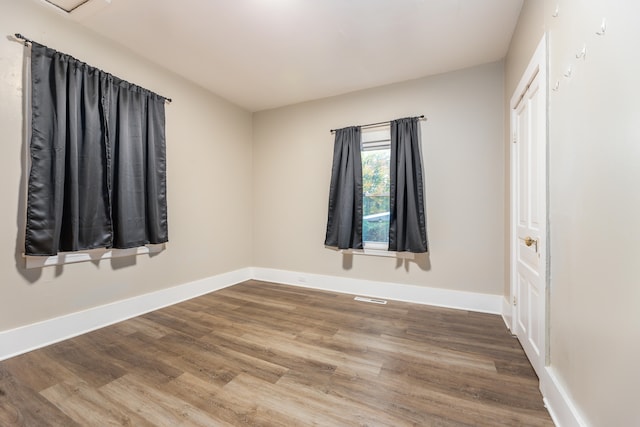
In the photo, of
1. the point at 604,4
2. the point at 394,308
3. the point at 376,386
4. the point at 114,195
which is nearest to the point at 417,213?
the point at 394,308

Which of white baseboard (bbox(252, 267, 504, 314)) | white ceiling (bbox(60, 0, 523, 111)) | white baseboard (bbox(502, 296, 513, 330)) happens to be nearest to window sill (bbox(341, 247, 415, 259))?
white baseboard (bbox(252, 267, 504, 314))

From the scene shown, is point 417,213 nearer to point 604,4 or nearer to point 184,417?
point 604,4

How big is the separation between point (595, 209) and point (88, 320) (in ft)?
11.8

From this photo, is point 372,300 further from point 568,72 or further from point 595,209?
point 568,72

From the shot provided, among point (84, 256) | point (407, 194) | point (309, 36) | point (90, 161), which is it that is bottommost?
point (84, 256)

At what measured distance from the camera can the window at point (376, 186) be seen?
11.3 ft

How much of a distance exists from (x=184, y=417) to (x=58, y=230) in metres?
1.81

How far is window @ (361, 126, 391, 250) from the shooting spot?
A: 344 cm

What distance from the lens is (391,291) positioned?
332cm

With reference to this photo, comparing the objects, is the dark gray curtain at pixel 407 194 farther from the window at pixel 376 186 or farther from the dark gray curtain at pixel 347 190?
the dark gray curtain at pixel 347 190

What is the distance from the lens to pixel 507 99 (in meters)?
2.68

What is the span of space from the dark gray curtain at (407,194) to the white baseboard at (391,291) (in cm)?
53

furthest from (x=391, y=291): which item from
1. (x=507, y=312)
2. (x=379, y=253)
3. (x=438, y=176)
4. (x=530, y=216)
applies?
(x=530, y=216)

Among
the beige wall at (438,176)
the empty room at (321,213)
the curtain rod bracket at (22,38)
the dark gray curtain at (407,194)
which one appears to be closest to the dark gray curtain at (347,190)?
the empty room at (321,213)
